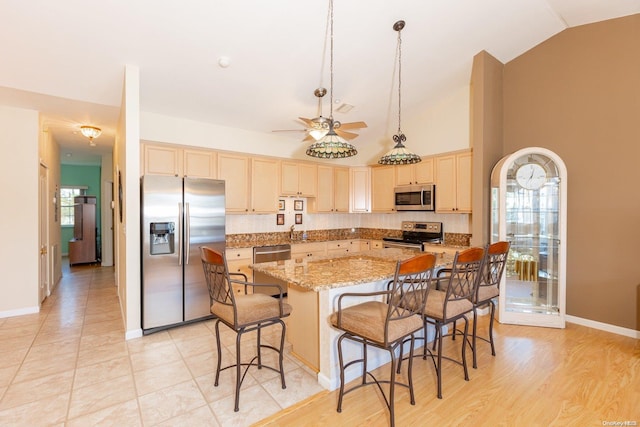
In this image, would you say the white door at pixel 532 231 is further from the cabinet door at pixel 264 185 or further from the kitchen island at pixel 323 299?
the cabinet door at pixel 264 185

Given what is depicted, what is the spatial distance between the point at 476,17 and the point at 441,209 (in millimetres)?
2621

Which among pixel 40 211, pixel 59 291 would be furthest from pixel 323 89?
pixel 59 291

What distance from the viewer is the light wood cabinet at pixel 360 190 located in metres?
6.07

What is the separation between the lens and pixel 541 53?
3.96m

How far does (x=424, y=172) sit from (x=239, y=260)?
11.0 feet

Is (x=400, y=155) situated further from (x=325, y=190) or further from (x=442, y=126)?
(x=325, y=190)

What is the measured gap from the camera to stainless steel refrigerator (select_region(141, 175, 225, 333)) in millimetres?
3404

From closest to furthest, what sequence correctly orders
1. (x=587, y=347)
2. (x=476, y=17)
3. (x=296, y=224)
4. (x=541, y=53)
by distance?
(x=587, y=347) → (x=476, y=17) → (x=541, y=53) → (x=296, y=224)

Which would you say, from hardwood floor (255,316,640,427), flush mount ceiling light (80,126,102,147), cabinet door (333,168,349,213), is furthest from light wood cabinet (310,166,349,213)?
flush mount ceiling light (80,126,102,147)

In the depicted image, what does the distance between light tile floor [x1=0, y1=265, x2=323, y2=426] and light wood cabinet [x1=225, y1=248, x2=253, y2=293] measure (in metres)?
0.85

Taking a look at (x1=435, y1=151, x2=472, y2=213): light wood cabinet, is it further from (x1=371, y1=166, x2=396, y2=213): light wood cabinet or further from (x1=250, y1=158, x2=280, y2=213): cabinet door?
(x1=250, y1=158, x2=280, y2=213): cabinet door

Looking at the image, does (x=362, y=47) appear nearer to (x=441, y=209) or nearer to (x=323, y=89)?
(x=323, y=89)

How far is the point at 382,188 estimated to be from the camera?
5867 mm

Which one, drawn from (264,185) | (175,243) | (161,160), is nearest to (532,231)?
(264,185)
